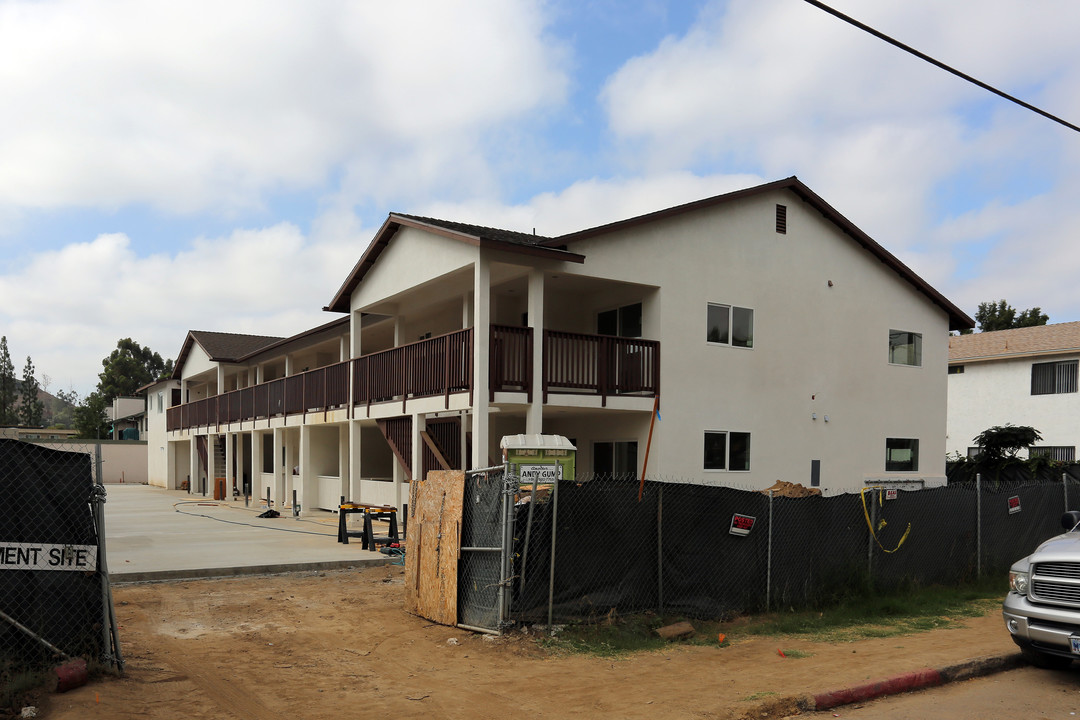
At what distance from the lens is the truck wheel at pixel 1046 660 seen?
846 centimetres

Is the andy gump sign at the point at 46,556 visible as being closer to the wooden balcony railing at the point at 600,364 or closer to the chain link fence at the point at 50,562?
the chain link fence at the point at 50,562

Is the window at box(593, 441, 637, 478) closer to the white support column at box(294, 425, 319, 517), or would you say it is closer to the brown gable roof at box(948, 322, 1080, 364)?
the white support column at box(294, 425, 319, 517)

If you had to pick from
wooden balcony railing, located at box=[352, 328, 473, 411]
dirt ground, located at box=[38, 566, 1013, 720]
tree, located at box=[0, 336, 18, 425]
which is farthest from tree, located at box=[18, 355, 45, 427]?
dirt ground, located at box=[38, 566, 1013, 720]

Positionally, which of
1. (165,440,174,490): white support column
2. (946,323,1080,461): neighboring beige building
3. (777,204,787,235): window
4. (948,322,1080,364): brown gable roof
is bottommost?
(165,440,174,490): white support column

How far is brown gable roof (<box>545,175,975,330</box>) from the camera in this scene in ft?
58.9

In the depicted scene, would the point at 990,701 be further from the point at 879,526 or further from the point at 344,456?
the point at 344,456

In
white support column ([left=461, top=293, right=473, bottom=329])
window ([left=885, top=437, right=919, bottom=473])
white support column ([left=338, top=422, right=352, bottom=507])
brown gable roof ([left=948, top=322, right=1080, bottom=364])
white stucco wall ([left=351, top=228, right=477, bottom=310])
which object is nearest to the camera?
white stucco wall ([left=351, top=228, right=477, bottom=310])

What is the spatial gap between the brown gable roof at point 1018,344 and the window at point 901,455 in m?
9.70

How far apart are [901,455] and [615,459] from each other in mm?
8645

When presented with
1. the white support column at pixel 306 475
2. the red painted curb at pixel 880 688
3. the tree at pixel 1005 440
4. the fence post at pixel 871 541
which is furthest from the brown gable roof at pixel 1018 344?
the red painted curb at pixel 880 688

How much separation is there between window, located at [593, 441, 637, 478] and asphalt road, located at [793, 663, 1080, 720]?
1107 cm

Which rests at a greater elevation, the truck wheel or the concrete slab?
the truck wheel

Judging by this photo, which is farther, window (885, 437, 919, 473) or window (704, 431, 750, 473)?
window (885, 437, 919, 473)

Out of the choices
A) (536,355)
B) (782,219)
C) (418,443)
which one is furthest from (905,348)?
(418,443)
